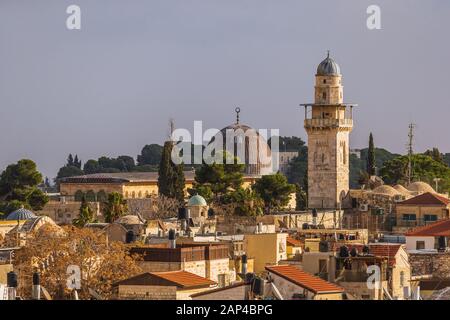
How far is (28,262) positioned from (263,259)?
443 inches

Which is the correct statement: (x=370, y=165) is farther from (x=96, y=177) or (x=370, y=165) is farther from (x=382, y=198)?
(x=96, y=177)

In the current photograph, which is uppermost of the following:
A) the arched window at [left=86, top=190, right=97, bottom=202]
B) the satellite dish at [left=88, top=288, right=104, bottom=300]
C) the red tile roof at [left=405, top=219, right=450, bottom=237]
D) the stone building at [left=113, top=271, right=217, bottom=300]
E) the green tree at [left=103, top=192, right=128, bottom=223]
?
the arched window at [left=86, top=190, right=97, bottom=202]

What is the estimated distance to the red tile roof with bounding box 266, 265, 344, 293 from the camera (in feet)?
107

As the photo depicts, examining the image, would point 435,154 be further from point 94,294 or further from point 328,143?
point 94,294

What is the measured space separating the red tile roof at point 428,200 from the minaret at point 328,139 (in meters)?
6.87

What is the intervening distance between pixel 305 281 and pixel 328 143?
51.0 meters

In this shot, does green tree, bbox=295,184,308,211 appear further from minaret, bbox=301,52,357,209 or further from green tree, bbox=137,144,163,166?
green tree, bbox=137,144,163,166

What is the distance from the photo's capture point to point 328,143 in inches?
3310

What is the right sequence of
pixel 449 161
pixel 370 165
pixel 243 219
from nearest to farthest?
pixel 243 219
pixel 370 165
pixel 449 161

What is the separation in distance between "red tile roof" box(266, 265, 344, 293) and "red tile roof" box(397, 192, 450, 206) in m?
38.9

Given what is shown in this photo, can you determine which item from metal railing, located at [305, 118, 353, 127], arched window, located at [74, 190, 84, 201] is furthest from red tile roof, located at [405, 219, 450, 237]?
arched window, located at [74, 190, 84, 201]

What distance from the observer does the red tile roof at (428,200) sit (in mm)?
73500
